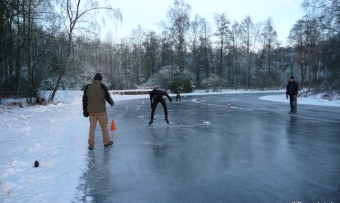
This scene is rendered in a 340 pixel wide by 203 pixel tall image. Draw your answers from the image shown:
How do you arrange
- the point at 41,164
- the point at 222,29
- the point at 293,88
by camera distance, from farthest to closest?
the point at 222,29 → the point at 293,88 → the point at 41,164

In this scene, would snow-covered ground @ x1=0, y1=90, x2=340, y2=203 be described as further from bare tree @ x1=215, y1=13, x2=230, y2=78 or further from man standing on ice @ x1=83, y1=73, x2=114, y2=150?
bare tree @ x1=215, y1=13, x2=230, y2=78

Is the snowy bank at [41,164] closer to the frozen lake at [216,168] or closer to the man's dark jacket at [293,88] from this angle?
the frozen lake at [216,168]

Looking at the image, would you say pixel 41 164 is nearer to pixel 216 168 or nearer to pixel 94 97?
pixel 94 97

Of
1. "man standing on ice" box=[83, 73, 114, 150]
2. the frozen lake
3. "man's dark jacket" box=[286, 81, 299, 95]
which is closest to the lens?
the frozen lake

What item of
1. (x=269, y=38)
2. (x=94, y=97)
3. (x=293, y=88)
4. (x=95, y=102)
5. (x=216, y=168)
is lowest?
(x=216, y=168)

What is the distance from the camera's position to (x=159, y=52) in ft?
195

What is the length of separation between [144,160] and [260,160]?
2.51 metres

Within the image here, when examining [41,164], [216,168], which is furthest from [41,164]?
[216,168]

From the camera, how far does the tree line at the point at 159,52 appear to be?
17.1m

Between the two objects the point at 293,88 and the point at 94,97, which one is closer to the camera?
the point at 94,97

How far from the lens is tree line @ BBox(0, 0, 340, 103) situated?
56.1 ft

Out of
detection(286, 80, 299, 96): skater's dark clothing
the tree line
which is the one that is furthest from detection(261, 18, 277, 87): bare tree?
detection(286, 80, 299, 96): skater's dark clothing

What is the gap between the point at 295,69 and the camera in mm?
70188

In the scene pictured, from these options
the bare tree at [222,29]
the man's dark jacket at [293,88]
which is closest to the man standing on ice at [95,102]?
the man's dark jacket at [293,88]
